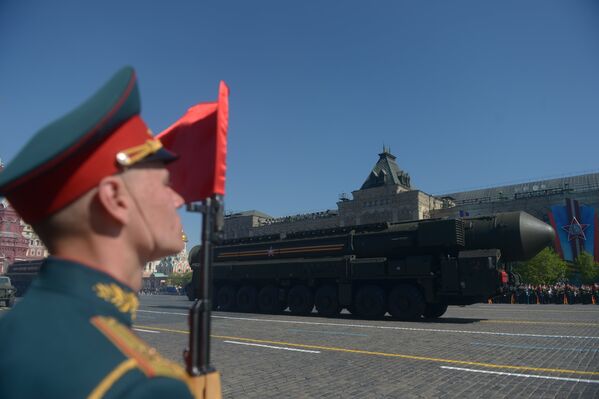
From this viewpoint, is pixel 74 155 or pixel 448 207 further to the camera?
pixel 448 207

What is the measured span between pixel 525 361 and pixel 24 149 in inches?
356

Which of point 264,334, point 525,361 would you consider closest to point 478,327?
point 525,361

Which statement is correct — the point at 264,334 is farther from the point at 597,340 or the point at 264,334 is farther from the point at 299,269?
the point at 597,340

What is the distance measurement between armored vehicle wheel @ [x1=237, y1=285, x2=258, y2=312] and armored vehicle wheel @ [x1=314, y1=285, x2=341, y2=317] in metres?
4.01

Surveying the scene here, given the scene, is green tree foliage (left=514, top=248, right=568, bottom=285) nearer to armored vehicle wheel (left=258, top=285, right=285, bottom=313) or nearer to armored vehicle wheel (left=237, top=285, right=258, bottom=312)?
armored vehicle wheel (left=258, top=285, right=285, bottom=313)

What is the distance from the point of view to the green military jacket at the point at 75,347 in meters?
1.02

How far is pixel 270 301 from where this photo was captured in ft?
66.2

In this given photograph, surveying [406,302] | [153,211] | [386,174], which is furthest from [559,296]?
Result: [386,174]

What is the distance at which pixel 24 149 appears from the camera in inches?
52.0

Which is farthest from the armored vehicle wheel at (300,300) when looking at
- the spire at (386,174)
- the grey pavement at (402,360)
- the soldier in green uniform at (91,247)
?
the spire at (386,174)

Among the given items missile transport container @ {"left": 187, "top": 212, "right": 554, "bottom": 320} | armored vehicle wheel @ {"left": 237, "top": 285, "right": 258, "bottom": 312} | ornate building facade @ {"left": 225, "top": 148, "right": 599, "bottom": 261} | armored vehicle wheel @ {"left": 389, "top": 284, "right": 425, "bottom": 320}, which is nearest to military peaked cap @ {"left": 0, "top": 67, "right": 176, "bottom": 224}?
missile transport container @ {"left": 187, "top": 212, "right": 554, "bottom": 320}

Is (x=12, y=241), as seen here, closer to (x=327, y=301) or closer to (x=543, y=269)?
(x=327, y=301)

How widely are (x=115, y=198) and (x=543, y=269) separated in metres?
55.3

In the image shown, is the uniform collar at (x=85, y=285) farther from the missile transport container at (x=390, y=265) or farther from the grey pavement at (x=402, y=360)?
the missile transport container at (x=390, y=265)
